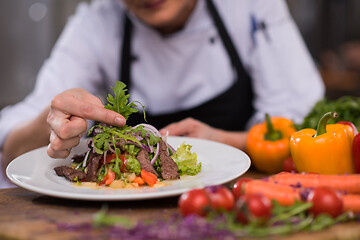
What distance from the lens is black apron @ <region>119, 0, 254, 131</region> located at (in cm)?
261

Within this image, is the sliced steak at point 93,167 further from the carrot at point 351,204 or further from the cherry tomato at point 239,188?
the carrot at point 351,204

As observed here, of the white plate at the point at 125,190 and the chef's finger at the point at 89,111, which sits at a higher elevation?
the chef's finger at the point at 89,111

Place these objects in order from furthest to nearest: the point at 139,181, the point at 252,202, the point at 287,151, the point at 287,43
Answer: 1. the point at 287,43
2. the point at 287,151
3. the point at 139,181
4. the point at 252,202

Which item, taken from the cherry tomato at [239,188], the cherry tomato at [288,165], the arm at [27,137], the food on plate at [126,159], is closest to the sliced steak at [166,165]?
the food on plate at [126,159]

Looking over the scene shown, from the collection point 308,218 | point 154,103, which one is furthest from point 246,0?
point 308,218

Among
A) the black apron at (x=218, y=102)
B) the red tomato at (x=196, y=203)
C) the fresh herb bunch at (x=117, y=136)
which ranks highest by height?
the fresh herb bunch at (x=117, y=136)


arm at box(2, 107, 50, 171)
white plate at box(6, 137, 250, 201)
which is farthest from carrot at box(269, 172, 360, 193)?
arm at box(2, 107, 50, 171)

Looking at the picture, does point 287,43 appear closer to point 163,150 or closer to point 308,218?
point 163,150

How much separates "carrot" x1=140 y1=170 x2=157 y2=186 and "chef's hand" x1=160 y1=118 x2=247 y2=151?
0.45 m

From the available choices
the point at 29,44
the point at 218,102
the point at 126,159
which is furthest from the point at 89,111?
the point at 29,44

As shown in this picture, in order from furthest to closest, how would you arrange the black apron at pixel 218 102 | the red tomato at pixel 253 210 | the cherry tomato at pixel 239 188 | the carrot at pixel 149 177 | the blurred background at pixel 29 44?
the blurred background at pixel 29 44 < the black apron at pixel 218 102 < the carrot at pixel 149 177 < the cherry tomato at pixel 239 188 < the red tomato at pixel 253 210

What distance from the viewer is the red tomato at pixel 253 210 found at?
985mm

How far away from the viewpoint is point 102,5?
9.32 feet

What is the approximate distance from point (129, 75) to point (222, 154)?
49.4 inches
